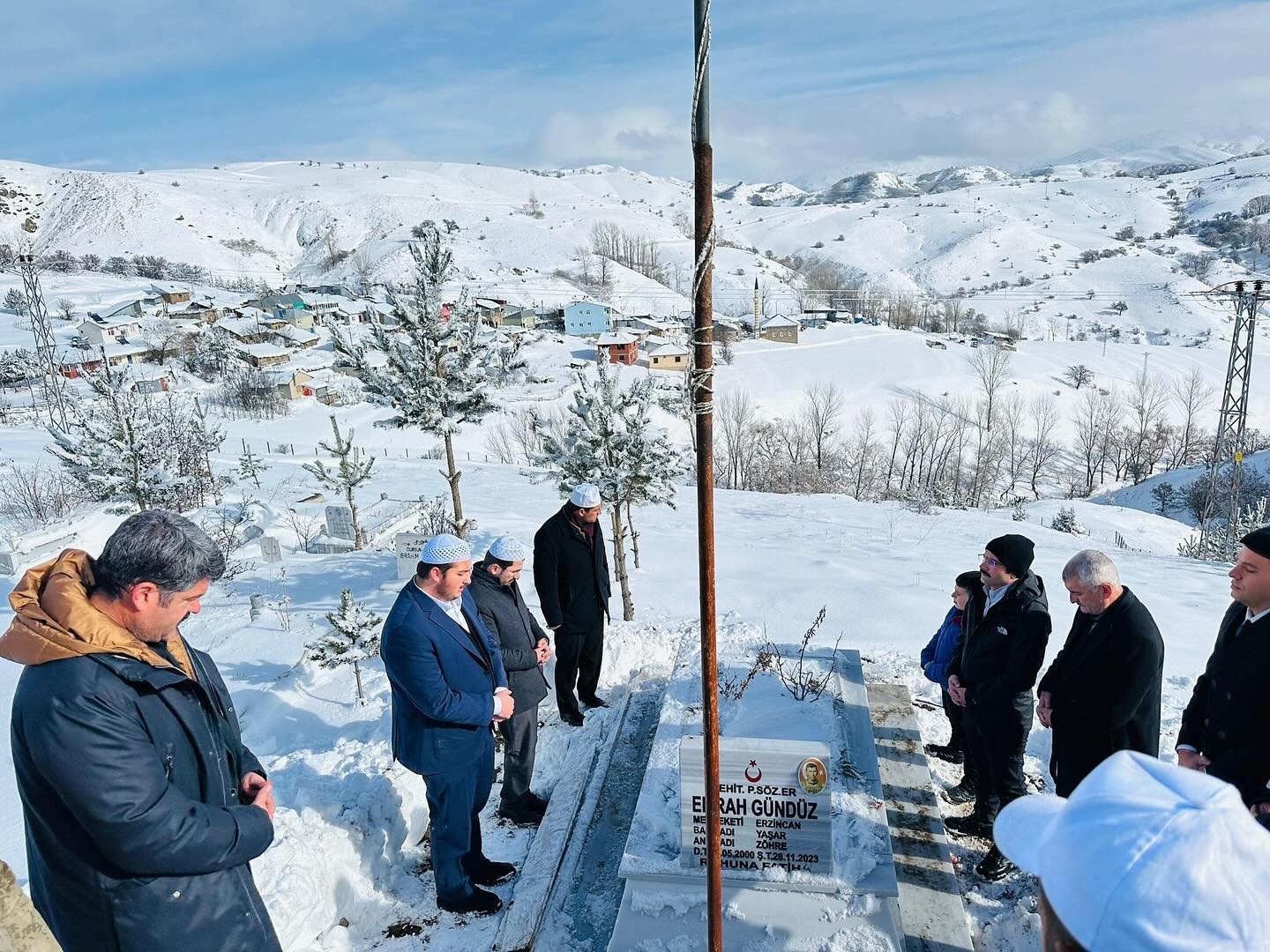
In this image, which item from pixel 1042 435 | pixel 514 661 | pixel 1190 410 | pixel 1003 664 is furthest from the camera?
pixel 1190 410

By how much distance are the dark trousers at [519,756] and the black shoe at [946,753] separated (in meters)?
2.81

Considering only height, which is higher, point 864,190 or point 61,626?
point 864,190

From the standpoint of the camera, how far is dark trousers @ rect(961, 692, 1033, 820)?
3.89m

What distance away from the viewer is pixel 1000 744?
3.98 metres

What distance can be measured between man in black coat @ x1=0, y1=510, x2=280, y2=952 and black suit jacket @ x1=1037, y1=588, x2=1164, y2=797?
142 inches

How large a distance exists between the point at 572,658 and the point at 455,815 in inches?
75.7

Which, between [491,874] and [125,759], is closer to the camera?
[125,759]

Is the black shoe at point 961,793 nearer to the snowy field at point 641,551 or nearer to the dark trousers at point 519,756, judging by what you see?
the snowy field at point 641,551

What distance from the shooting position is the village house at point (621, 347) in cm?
4697

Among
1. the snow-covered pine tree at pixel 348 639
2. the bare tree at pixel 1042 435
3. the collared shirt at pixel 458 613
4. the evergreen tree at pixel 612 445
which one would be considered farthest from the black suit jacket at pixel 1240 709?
the bare tree at pixel 1042 435

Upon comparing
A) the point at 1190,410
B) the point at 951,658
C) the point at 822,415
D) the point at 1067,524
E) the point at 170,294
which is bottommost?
the point at 1067,524

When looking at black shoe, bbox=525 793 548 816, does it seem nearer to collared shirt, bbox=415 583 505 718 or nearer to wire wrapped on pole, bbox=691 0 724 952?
collared shirt, bbox=415 583 505 718

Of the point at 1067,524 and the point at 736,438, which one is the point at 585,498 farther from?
the point at 736,438

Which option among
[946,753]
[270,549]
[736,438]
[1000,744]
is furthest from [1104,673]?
[736,438]
